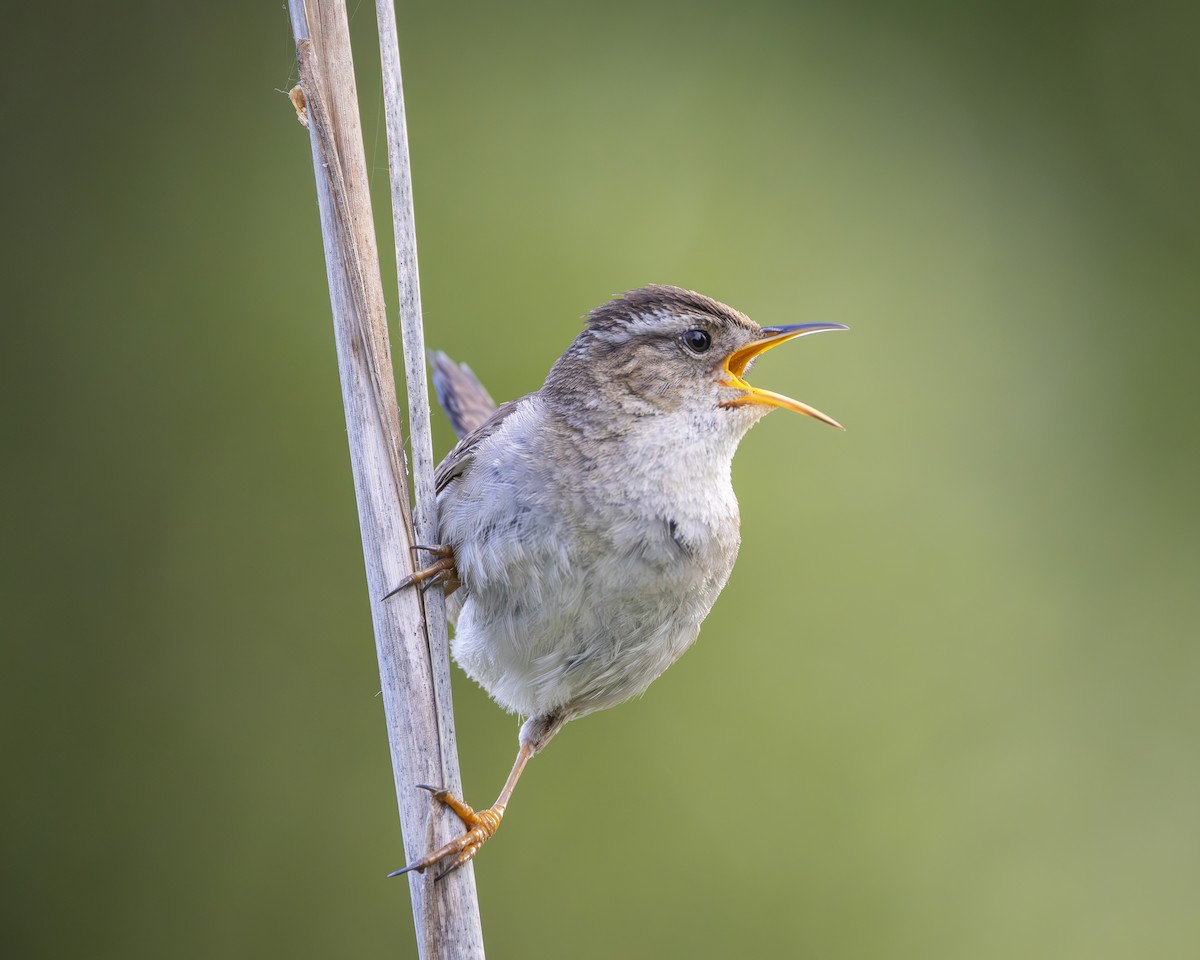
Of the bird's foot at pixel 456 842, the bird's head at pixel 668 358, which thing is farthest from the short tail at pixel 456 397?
the bird's foot at pixel 456 842

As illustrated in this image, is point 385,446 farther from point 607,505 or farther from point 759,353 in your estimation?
point 759,353

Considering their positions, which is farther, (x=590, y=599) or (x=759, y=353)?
(x=759, y=353)

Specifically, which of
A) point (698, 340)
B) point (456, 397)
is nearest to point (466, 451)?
point (698, 340)

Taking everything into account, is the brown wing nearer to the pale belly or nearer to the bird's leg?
the pale belly

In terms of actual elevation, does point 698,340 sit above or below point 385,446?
above

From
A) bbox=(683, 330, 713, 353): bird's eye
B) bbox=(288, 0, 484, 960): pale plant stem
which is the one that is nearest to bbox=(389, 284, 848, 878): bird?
bbox=(683, 330, 713, 353): bird's eye

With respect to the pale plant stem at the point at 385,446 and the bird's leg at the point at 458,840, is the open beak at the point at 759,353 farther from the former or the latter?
the bird's leg at the point at 458,840
